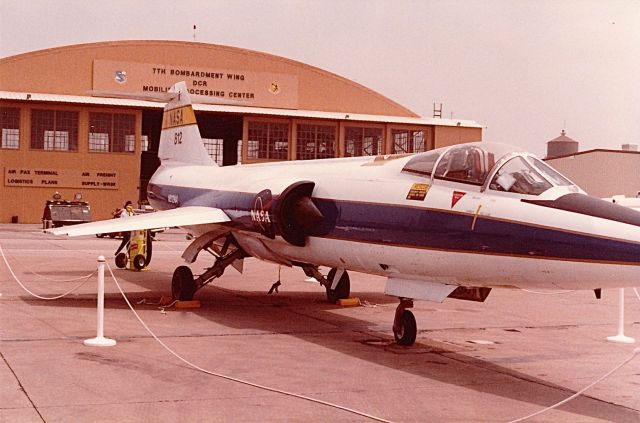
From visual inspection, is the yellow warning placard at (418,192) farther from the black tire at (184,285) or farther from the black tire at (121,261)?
the black tire at (121,261)

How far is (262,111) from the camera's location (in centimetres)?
4538

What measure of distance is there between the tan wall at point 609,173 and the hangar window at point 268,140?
57.3 feet

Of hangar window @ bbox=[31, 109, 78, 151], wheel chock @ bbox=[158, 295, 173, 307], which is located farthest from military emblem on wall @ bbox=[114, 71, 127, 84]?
wheel chock @ bbox=[158, 295, 173, 307]

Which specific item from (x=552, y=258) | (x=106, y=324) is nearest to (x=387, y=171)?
(x=552, y=258)

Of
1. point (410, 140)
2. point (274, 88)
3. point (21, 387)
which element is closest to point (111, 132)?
point (274, 88)

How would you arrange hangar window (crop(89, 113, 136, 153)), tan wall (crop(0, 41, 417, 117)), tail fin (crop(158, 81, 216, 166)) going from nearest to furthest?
tail fin (crop(158, 81, 216, 166)), tan wall (crop(0, 41, 417, 117)), hangar window (crop(89, 113, 136, 153))

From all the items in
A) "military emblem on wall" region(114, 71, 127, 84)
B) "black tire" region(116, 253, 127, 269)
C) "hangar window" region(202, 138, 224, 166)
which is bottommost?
"black tire" region(116, 253, 127, 269)

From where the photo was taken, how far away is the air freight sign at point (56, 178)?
136ft

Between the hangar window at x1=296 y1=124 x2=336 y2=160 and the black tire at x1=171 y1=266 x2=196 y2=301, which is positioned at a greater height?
the hangar window at x1=296 y1=124 x2=336 y2=160

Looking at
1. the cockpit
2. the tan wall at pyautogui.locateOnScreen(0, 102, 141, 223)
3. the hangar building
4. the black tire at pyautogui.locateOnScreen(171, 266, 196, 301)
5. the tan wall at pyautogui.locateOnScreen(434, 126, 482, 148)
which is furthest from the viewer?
A: the tan wall at pyautogui.locateOnScreen(434, 126, 482, 148)

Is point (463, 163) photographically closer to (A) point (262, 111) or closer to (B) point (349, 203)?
(B) point (349, 203)

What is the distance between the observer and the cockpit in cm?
784

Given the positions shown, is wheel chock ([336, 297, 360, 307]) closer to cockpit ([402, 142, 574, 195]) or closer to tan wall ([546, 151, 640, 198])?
cockpit ([402, 142, 574, 195])

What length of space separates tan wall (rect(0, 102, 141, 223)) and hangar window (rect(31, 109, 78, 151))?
0.91ft
